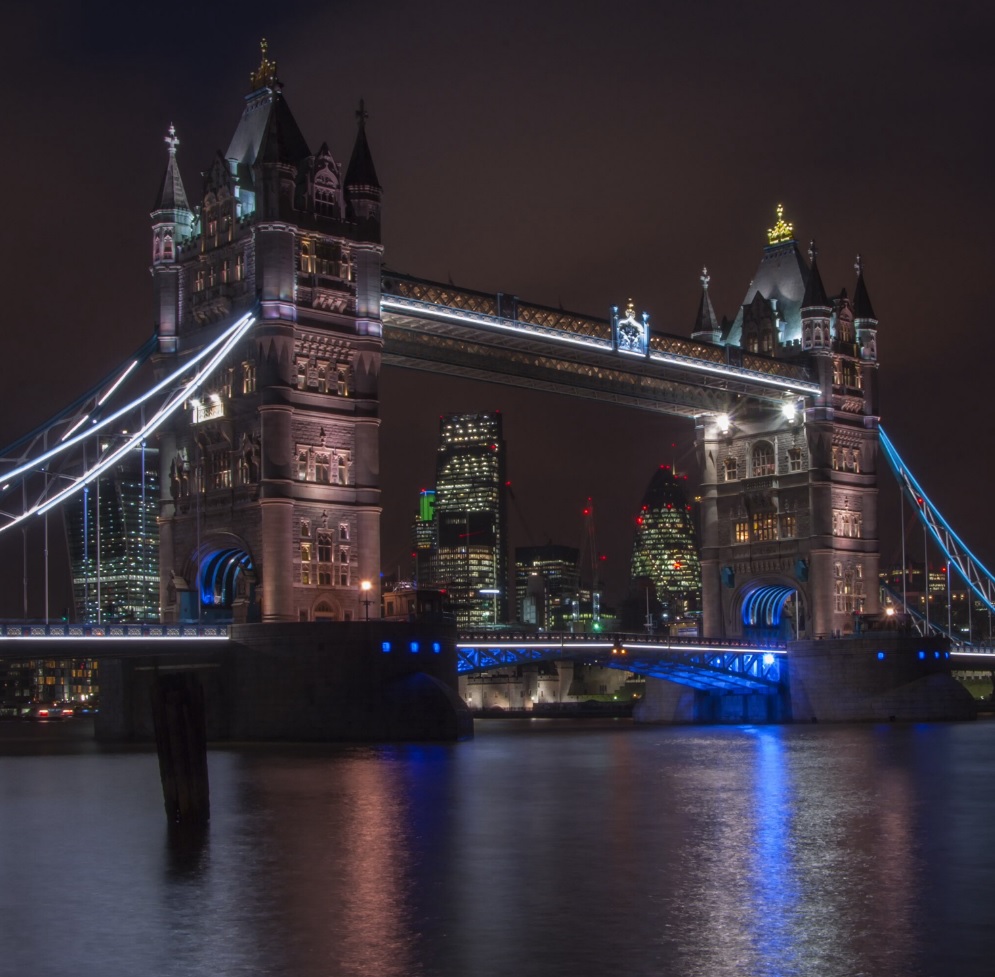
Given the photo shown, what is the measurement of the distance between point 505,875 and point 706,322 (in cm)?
8364

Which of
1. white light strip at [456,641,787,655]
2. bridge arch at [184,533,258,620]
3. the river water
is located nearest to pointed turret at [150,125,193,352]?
bridge arch at [184,533,258,620]

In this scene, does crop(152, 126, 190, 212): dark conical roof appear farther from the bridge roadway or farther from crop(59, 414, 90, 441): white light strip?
the bridge roadway

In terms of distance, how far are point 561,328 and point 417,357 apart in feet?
27.1

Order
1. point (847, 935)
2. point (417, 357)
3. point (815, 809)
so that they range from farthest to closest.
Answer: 1. point (417, 357)
2. point (815, 809)
3. point (847, 935)

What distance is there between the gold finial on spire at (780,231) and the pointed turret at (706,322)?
4.94 meters

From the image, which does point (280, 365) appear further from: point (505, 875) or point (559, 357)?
point (505, 875)

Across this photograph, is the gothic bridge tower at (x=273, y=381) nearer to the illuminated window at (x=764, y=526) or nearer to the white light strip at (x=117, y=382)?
the white light strip at (x=117, y=382)

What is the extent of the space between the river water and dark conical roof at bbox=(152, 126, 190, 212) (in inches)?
1369

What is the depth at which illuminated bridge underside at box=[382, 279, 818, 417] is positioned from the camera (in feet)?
258

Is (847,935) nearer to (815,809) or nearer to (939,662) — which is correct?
(815,809)

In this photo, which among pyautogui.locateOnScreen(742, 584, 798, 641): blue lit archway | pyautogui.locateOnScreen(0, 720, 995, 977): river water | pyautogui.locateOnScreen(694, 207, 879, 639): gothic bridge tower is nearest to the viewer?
pyautogui.locateOnScreen(0, 720, 995, 977): river water

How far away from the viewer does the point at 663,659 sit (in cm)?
9456

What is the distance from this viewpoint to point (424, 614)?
2933 inches

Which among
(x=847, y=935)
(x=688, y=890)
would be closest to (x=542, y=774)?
(x=688, y=890)
